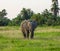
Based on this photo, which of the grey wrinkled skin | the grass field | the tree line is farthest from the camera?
the tree line

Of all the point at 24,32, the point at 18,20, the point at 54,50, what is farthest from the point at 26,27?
the point at 18,20

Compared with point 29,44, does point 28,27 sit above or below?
above

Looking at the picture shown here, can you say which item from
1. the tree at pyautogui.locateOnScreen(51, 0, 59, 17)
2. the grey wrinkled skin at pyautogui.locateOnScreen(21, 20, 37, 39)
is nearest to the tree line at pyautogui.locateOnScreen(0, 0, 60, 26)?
the tree at pyautogui.locateOnScreen(51, 0, 59, 17)

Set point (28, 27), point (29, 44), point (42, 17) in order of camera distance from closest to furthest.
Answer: point (29, 44), point (28, 27), point (42, 17)

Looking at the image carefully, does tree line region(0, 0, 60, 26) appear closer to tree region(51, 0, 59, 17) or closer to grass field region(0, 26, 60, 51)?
tree region(51, 0, 59, 17)

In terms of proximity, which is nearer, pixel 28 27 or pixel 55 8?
pixel 28 27

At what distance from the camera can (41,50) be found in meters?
12.5

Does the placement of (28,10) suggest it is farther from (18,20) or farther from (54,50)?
(54,50)

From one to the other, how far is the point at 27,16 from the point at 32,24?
30725 mm

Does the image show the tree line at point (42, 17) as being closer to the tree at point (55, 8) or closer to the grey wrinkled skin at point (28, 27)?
the tree at point (55, 8)

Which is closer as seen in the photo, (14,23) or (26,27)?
(26,27)

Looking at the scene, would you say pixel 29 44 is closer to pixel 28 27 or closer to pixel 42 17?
pixel 28 27

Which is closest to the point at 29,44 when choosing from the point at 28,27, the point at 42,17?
the point at 28,27

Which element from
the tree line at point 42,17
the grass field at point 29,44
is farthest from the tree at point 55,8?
the grass field at point 29,44
